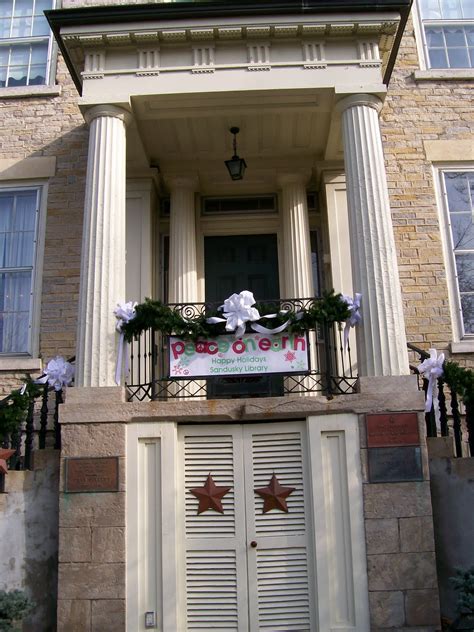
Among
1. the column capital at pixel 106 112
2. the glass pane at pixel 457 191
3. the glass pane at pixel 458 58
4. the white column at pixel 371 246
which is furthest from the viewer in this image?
the glass pane at pixel 458 58

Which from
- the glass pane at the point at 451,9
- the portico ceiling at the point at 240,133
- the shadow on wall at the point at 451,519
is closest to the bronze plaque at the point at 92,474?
the shadow on wall at the point at 451,519

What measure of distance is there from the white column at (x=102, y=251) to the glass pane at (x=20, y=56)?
3.75 meters

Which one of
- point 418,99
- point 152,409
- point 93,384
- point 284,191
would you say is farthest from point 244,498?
point 418,99

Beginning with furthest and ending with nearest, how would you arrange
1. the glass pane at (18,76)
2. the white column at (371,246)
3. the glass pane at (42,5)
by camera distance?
the glass pane at (42,5) → the glass pane at (18,76) → the white column at (371,246)

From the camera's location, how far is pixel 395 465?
6.53 metres

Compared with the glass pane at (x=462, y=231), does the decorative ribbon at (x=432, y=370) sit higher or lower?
lower

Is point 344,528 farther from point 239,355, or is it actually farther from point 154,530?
point 239,355

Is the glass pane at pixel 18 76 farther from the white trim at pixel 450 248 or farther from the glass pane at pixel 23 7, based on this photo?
the white trim at pixel 450 248

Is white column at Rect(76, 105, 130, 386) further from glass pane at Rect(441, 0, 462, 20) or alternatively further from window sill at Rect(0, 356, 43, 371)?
glass pane at Rect(441, 0, 462, 20)

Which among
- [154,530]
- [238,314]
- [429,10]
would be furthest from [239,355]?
[429,10]

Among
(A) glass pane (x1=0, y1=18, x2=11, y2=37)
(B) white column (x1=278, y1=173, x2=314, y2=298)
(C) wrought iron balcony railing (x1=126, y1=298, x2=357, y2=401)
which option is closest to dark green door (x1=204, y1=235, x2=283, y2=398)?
(B) white column (x1=278, y1=173, x2=314, y2=298)

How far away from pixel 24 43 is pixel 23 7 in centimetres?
72

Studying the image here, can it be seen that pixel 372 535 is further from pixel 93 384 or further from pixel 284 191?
pixel 284 191

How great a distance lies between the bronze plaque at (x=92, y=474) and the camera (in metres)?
6.57
